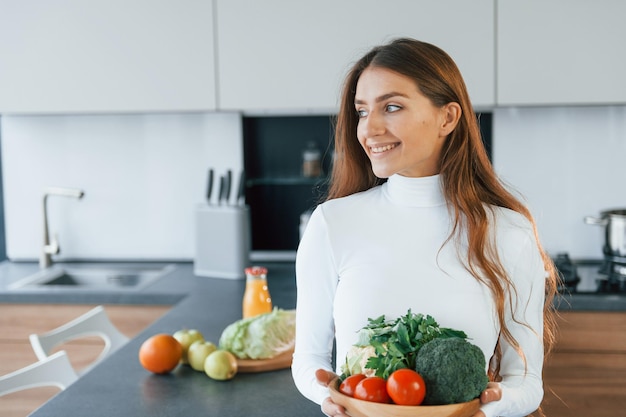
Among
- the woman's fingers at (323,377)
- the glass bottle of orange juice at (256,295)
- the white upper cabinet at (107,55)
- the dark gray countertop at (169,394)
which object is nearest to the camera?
the woman's fingers at (323,377)

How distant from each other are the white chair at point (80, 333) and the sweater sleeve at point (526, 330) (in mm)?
1497

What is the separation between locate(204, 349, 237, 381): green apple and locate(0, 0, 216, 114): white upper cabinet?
4.63 ft

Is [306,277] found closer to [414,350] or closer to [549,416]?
[414,350]

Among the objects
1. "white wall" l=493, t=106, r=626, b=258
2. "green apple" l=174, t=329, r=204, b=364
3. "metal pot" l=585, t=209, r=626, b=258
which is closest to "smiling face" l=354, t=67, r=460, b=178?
"green apple" l=174, t=329, r=204, b=364

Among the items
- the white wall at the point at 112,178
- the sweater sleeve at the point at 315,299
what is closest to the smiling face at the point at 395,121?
the sweater sleeve at the point at 315,299

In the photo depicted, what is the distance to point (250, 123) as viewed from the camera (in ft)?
11.9

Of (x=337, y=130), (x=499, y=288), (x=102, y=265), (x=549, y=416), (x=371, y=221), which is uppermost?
→ (x=337, y=130)

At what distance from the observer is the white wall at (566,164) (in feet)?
11.1

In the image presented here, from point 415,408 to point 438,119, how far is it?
0.55 meters

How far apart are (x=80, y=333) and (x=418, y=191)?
1.49 m

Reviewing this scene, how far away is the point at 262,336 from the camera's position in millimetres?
2092

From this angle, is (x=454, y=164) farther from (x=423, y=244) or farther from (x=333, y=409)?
(x=333, y=409)

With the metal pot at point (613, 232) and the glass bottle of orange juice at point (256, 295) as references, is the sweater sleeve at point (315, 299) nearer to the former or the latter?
the glass bottle of orange juice at point (256, 295)

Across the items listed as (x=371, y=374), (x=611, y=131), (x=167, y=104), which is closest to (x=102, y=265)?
(x=167, y=104)
